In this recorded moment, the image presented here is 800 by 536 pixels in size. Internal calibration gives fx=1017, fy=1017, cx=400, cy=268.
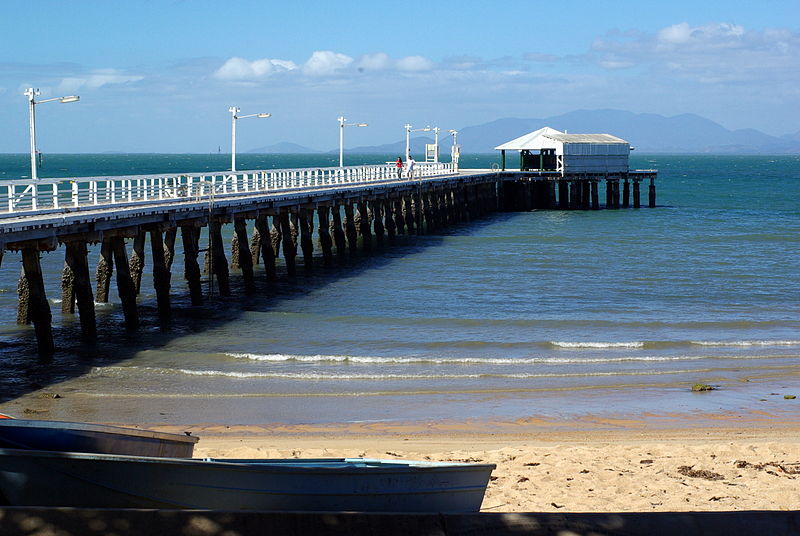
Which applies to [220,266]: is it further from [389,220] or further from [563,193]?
[563,193]

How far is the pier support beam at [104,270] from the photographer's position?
79.3 feet

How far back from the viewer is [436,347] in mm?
21328

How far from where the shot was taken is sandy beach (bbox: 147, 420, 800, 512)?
10000mm

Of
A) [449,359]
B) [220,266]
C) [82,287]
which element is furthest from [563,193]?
[82,287]

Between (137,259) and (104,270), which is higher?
(137,259)

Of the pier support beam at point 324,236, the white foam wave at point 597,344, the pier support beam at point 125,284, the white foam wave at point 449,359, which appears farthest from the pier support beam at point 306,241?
the white foam wave at point 597,344

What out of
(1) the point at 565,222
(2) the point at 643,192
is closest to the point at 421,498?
(1) the point at 565,222

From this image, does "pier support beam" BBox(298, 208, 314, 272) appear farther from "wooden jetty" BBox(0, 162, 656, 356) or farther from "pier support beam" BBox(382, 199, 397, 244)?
"pier support beam" BBox(382, 199, 397, 244)

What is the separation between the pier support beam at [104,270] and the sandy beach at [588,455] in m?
10.6

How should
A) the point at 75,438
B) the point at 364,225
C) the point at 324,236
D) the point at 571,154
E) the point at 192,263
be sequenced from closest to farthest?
the point at 75,438 → the point at 192,263 → the point at 324,236 → the point at 364,225 → the point at 571,154

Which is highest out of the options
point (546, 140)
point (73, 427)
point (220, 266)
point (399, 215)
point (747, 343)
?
point (546, 140)

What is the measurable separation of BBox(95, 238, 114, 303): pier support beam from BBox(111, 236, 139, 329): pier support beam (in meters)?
0.97

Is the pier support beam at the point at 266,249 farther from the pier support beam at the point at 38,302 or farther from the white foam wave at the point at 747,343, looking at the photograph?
the white foam wave at the point at 747,343

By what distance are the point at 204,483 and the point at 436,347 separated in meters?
14.1
